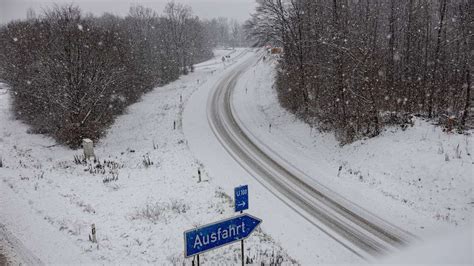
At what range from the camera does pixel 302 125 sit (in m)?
28.2

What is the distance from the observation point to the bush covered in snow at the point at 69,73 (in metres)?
29.2

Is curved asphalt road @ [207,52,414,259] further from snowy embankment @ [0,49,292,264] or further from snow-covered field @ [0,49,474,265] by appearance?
snowy embankment @ [0,49,292,264]

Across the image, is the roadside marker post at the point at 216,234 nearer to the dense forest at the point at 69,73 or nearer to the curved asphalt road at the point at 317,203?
the curved asphalt road at the point at 317,203

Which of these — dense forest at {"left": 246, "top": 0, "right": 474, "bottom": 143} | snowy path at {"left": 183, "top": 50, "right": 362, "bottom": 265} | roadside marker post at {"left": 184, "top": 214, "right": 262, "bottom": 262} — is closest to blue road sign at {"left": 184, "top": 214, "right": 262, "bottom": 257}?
roadside marker post at {"left": 184, "top": 214, "right": 262, "bottom": 262}

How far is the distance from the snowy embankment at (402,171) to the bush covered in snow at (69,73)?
1561 centimetres

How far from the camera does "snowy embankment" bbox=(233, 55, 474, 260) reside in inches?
586

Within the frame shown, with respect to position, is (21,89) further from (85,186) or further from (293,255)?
(293,255)

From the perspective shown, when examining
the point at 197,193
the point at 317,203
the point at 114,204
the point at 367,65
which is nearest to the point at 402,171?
the point at 317,203

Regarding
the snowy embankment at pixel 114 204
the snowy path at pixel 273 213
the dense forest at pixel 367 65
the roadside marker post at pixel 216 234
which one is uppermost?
the dense forest at pixel 367 65

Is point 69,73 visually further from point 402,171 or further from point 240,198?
point 402,171

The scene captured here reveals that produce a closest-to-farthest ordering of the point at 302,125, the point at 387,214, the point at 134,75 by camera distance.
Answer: the point at 387,214
the point at 302,125
the point at 134,75

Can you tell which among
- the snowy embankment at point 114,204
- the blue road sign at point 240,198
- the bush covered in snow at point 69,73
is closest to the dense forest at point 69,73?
the bush covered in snow at point 69,73

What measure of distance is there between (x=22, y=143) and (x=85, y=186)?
625 inches

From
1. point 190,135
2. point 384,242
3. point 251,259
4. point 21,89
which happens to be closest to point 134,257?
point 251,259
